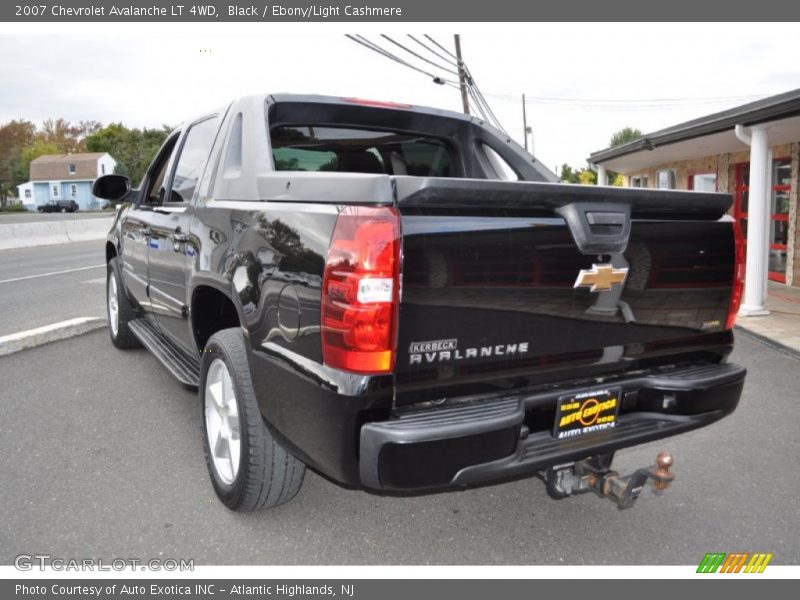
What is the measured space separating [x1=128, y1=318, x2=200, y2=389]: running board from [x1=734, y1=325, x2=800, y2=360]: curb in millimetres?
5649

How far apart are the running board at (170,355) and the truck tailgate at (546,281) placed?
1804 millimetres

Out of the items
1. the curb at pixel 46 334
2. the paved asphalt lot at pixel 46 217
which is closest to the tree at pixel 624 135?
the paved asphalt lot at pixel 46 217

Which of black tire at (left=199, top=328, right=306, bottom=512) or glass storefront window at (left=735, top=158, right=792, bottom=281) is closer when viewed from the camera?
black tire at (left=199, top=328, right=306, bottom=512)

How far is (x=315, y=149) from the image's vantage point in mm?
3799

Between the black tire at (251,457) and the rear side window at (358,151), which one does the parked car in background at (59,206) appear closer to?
the rear side window at (358,151)

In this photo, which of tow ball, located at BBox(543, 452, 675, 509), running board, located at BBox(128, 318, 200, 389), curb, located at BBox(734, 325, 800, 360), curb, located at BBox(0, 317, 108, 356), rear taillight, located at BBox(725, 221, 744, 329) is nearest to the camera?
tow ball, located at BBox(543, 452, 675, 509)

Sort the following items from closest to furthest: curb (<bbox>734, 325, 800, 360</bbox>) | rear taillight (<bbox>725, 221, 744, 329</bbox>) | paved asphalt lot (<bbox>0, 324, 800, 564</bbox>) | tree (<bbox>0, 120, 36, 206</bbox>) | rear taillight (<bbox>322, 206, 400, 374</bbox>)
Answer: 1. rear taillight (<bbox>322, 206, 400, 374</bbox>)
2. paved asphalt lot (<bbox>0, 324, 800, 564</bbox>)
3. rear taillight (<bbox>725, 221, 744, 329</bbox>)
4. curb (<bbox>734, 325, 800, 360</bbox>)
5. tree (<bbox>0, 120, 36, 206</bbox>)

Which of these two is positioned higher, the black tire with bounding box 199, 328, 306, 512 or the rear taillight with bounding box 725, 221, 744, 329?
the rear taillight with bounding box 725, 221, 744, 329

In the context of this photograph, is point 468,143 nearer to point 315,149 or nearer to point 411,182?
point 315,149

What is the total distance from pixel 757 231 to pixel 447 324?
8.20m

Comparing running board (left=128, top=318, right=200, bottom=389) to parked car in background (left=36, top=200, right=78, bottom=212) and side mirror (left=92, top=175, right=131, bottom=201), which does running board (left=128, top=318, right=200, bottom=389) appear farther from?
parked car in background (left=36, top=200, right=78, bottom=212)

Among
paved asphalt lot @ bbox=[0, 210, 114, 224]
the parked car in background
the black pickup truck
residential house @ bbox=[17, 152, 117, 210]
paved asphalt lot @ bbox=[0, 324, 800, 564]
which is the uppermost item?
residential house @ bbox=[17, 152, 117, 210]

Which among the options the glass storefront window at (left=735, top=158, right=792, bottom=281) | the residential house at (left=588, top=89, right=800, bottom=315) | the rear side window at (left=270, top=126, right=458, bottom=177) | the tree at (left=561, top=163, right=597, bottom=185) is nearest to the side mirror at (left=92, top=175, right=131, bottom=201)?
the rear side window at (left=270, top=126, right=458, bottom=177)

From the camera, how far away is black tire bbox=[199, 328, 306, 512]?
2.71 meters
